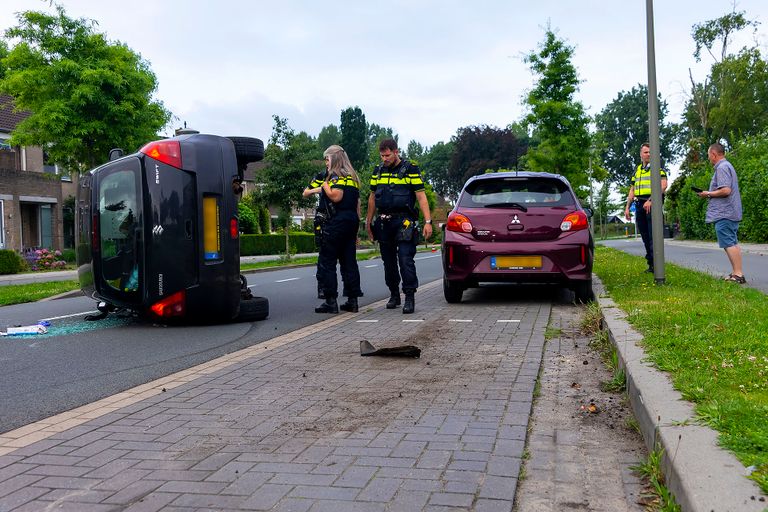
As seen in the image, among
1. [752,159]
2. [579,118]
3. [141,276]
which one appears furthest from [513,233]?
[579,118]

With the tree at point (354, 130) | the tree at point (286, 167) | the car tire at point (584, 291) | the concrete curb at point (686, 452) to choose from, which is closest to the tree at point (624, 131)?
the tree at point (354, 130)

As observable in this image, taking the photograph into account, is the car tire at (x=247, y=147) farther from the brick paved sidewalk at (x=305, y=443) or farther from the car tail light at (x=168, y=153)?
the brick paved sidewalk at (x=305, y=443)

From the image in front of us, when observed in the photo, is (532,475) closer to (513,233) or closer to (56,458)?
(56,458)

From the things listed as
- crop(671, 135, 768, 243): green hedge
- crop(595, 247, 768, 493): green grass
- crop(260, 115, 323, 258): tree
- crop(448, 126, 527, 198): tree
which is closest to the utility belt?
crop(595, 247, 768, 493): green grass

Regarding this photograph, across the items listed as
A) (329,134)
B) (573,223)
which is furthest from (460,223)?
(329,134)

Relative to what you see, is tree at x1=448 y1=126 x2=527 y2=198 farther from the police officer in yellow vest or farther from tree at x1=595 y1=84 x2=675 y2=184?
the police officer in yellow vest

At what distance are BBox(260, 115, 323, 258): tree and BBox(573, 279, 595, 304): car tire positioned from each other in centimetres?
2125

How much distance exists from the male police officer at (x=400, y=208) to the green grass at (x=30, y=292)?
6.60 metres

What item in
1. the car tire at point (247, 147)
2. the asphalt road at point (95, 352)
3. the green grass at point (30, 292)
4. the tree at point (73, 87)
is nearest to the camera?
the asphalt road at point (95, 352)

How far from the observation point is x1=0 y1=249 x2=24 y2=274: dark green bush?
22.4 m

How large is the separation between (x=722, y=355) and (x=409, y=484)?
2486mm

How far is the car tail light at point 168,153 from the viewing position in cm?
746

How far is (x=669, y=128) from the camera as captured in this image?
90750 millimetres

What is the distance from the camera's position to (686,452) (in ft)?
9.04
